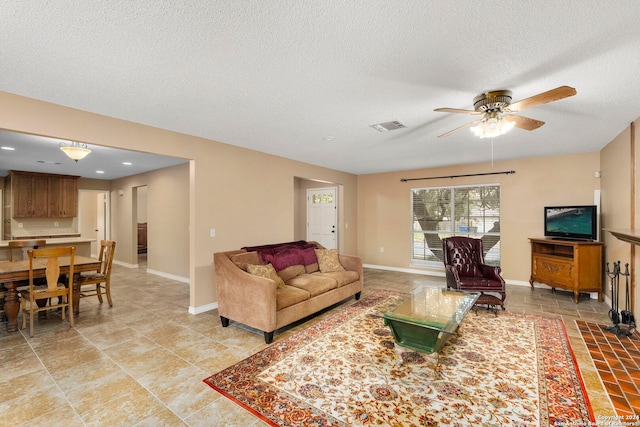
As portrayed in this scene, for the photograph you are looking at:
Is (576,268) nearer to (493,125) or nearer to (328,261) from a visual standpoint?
(493,125)

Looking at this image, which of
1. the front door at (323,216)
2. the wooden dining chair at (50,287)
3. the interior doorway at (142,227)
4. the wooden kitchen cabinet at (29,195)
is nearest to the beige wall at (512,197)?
the front door at (323,216)

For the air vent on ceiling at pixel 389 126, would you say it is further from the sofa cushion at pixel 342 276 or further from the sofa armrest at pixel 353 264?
the sofa cushion at pixel 342 276

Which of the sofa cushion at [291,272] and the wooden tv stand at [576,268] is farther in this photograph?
the wooden tv stand at [576,268]

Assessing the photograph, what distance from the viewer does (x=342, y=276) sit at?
4.23 meters

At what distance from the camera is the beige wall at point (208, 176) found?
2758 mm

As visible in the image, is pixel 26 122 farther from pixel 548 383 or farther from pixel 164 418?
pixel 548 383

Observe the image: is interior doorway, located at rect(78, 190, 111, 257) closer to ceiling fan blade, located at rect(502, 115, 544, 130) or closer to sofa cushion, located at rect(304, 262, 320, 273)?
sofa cushion, located at rect(304, 262, 320, 273)

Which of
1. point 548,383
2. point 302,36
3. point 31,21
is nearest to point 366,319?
point 548,383

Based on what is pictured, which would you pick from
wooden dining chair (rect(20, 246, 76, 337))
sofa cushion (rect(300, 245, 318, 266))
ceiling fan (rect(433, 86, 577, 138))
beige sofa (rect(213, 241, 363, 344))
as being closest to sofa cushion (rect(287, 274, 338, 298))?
beige sofa (rect(213, 241, 363, 344))

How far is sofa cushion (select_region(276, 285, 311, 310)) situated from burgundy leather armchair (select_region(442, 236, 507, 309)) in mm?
2181

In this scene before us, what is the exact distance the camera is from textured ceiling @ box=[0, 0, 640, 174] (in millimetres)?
1567

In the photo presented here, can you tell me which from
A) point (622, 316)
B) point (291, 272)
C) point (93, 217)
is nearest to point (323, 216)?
point (291, 272)

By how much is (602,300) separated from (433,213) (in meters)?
3.10

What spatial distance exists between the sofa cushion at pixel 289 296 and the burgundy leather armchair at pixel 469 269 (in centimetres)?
218
